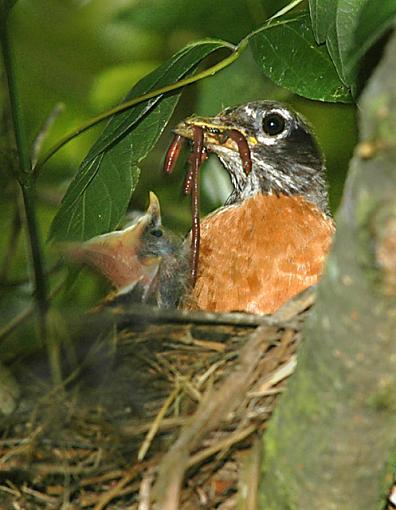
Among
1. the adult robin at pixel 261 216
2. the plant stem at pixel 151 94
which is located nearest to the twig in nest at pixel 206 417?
the plant stem at pixel 151 94

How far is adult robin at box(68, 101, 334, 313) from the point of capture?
145 inches

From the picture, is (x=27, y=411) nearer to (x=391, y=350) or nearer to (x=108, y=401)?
(x=108, y=401)

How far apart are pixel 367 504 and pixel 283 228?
1791 millimetres

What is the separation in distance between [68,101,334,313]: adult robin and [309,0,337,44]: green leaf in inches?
37.4

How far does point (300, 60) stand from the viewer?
3348mm

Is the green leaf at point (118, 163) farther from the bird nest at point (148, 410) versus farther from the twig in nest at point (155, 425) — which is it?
the twig in nest at point (155, 425)

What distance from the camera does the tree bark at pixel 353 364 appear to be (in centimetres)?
172

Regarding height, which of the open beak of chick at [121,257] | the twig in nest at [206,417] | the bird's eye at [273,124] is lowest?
the open beak of chick at [121,257]

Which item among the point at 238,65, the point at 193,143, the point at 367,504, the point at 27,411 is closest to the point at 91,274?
the point at 193,143

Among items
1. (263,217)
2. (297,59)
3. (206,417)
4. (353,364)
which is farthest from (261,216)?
(353,364)

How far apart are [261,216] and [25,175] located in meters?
1.06

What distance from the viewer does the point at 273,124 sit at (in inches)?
165

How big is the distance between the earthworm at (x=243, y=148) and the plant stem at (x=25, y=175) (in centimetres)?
96

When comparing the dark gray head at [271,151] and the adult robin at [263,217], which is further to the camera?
the dark gray head at [271,151]
